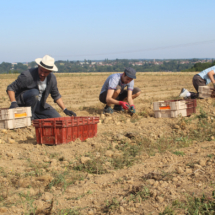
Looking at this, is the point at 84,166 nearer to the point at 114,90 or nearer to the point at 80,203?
the point at 80,203

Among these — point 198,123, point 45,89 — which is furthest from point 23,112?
point 198,123

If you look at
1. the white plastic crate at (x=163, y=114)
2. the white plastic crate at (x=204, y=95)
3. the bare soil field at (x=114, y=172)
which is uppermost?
the white plastic crate at (x=204, y=95)

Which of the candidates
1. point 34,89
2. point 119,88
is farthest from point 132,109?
point 34,89

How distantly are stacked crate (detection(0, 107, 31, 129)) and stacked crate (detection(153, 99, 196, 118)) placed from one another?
2.59 meters

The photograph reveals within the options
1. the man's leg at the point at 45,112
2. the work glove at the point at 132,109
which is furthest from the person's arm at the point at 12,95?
the work glove at the point at 132,109

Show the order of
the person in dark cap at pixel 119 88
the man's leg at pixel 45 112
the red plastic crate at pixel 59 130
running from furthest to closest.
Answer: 1. the person in dark cap at pixel 119 88
2. the man's leg at pixel 45 112
3. the red plastic crate at pixel 59 130

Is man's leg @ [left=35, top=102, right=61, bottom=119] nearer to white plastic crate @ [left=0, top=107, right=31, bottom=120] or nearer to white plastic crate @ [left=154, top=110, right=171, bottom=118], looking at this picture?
white plastic crate @ [left=0, top=107, right=31, bottom=120]

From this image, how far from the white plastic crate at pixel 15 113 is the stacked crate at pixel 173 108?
2578mm

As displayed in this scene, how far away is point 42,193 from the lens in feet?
9.34

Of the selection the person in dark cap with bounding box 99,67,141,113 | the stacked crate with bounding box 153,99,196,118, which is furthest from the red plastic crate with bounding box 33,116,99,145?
the stacked crate with bounding box 153,99,196,118

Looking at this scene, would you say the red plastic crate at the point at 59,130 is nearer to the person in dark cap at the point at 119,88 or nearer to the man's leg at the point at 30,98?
Result: the man's leg at the point at 30,98

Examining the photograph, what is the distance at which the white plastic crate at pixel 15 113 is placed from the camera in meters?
4.96

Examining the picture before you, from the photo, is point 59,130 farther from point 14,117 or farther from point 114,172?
point 14,117

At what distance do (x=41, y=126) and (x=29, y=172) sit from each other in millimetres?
928
